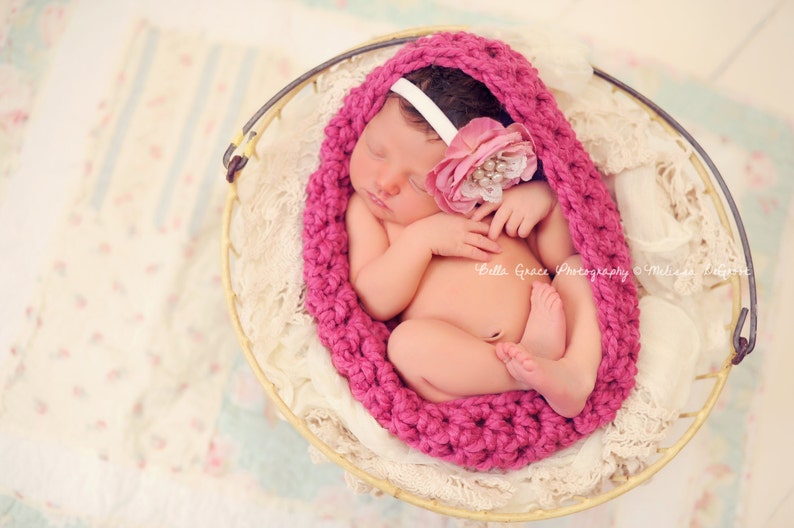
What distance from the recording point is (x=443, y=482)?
1.19m

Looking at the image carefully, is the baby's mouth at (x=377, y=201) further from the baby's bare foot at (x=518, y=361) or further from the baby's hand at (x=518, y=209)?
the baby's bare foot at (x=518, y=361)

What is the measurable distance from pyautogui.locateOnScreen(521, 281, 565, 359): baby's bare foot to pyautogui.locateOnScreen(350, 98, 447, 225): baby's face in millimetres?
263

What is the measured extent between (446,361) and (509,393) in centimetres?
14

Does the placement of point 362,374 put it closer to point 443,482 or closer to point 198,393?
point 443,482

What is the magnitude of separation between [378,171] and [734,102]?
3.61 ft

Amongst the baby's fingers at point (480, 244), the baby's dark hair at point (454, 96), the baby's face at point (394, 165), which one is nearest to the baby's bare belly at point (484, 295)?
the baby's fingers at point (480, 244)

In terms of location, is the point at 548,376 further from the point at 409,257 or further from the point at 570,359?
the point at 409,257

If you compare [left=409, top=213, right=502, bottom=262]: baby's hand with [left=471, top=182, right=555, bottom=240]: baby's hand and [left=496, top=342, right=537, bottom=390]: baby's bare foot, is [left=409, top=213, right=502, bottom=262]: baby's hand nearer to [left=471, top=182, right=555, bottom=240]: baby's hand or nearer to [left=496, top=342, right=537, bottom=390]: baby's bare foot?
[left=471, top=182, right=555, bottom=240]: baby's hand

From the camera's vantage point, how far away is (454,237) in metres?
1.27

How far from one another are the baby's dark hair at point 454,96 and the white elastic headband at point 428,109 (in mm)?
10

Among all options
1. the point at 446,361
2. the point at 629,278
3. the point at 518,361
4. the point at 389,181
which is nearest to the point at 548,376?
the point at 518,361

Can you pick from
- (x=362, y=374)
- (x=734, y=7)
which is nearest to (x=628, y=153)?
(x=362, y=374)

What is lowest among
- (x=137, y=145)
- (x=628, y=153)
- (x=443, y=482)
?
(x=443, y=482)

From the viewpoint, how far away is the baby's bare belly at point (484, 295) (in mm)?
1274
